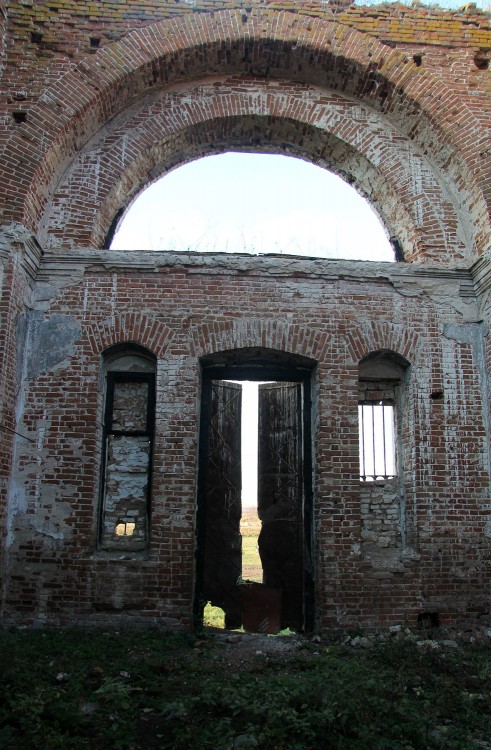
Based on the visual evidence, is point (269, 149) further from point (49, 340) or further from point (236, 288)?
point (49, 340)

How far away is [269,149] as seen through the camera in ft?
30.1

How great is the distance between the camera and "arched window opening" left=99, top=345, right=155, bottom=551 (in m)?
7.48

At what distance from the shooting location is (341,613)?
700 centimetres

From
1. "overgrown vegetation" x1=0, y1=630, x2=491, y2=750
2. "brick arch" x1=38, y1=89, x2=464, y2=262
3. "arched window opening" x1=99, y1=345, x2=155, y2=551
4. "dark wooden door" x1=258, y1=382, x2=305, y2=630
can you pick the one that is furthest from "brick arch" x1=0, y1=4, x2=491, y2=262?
"overgrown vegetation" x1=0, y1=630, x2=491, y2=750

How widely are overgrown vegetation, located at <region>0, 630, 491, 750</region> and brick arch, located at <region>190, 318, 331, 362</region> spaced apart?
3.52 m

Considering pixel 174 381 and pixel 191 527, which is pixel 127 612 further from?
pixel 174 381

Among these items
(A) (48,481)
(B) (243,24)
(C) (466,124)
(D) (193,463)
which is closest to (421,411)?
(D) (193,463)

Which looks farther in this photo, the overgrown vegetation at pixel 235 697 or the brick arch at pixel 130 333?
the brick arch at pixel 130 333

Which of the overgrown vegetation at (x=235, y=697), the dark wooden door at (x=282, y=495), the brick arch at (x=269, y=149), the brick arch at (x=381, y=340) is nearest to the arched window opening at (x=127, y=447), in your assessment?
the overgrown vegetation at (x=235, y=697)

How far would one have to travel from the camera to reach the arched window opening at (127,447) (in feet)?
24.6

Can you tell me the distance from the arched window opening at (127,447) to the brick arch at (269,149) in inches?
74.0

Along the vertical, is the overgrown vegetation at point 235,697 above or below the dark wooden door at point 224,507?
below

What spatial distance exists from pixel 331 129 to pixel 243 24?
1938 mm

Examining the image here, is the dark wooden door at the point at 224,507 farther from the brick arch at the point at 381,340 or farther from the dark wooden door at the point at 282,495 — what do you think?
the brick arch at the point at 381,340
